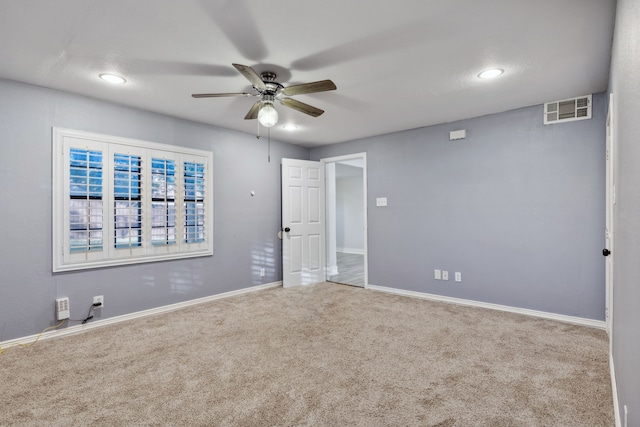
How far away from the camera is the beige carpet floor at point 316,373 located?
1.83 metres

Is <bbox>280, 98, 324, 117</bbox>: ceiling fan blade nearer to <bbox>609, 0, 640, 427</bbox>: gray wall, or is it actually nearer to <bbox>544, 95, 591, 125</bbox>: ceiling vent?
<bbox>609, 0, 640, 427</bbox>: gray wall

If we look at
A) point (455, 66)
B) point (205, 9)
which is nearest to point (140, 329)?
point (205, 9)

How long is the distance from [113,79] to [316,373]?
3077 millimetres

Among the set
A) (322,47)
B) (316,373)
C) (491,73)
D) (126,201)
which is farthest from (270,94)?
(316,373)

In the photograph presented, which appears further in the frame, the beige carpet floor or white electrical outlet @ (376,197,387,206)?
white electrical outlet @ (376,197,387,206)

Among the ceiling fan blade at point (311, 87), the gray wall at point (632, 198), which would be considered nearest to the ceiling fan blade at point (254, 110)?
the ceiling fan blade at point (311, 87)

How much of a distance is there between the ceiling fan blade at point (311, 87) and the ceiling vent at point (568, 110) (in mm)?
2623

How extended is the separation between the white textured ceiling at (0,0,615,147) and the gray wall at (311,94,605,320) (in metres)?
0.57

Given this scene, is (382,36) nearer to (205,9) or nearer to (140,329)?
(205,9)

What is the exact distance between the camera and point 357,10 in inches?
73.8

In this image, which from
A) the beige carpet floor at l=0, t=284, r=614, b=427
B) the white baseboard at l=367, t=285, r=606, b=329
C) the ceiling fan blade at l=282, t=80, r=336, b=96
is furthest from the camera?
the white baseboard at l=367, t=285, r=606, b=329

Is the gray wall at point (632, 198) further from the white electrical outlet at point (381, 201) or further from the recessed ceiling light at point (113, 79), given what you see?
the recessed ceiling light at point (113, 79)

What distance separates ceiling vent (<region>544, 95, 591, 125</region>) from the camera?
3230 mm

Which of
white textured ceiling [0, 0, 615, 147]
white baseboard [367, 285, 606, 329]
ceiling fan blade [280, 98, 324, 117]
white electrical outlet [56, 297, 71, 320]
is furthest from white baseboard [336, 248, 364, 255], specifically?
white electrical outlet [56, 297, 71, 320]
